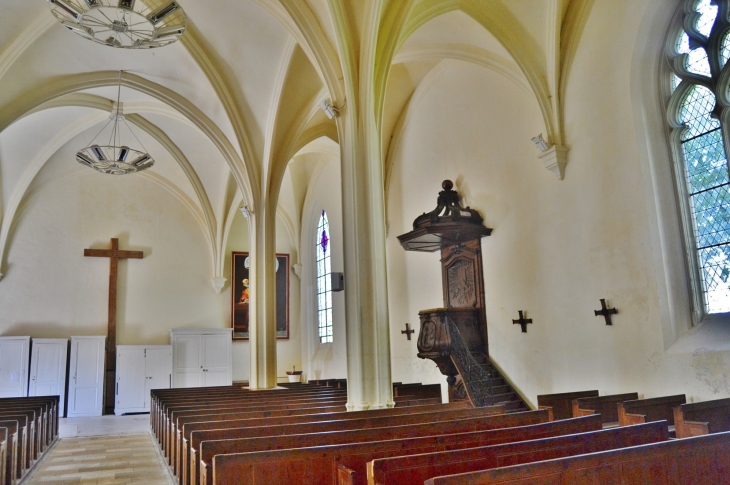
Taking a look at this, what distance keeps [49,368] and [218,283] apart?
4.78m

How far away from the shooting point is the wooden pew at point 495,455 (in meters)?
2.64

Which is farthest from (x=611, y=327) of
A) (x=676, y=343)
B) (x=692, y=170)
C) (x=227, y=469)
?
(x=227, y=469)

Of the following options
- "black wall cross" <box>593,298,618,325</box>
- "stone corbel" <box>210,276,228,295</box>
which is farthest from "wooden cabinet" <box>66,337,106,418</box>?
"black wall cross" <box>593,298,618,325</box>

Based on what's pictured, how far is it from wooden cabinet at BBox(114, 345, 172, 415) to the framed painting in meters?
2.17

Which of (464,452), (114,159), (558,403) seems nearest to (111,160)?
(114,159)

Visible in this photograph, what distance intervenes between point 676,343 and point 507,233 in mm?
3262

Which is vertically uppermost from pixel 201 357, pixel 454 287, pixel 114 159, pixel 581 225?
pixel 114 159

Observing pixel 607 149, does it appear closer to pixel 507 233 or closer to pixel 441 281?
pixel 507 233

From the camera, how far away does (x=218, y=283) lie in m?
16.9

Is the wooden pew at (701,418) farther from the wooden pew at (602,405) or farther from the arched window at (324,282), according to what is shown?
the arched window at (324,282)

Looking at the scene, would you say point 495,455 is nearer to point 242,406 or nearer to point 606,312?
point 242,406

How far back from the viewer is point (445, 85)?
1098 centimetres

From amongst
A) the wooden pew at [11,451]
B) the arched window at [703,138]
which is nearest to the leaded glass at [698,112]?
the arched window at [703,138]

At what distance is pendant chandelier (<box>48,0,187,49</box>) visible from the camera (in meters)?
6.74
